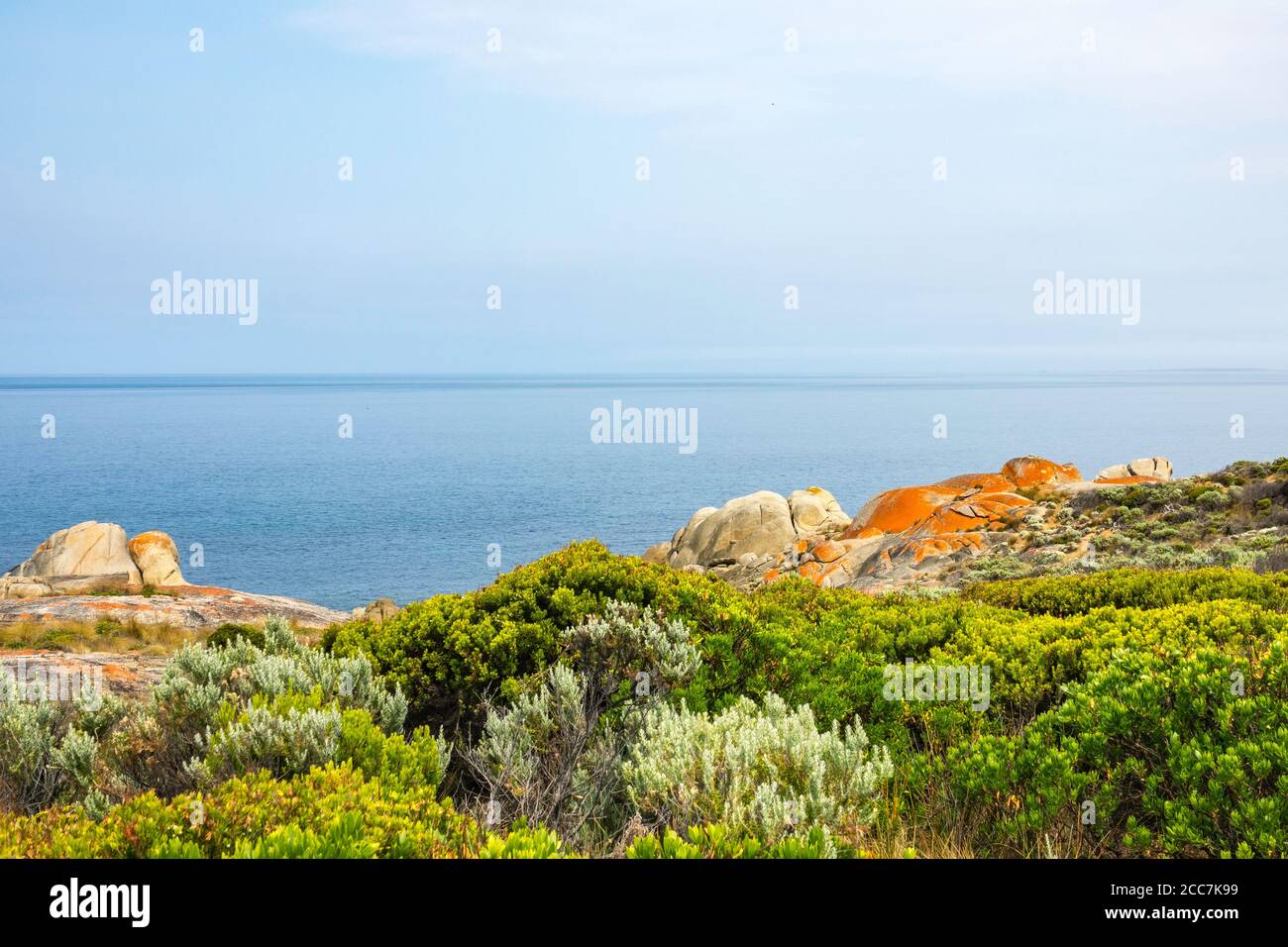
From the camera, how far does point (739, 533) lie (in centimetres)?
4262

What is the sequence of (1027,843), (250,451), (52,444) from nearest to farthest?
(1027,843) < (250,451) < (52,444)

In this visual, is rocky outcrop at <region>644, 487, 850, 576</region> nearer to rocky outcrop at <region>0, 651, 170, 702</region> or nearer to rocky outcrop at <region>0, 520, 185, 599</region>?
rocky outcrop at <region>0, 520, 185, 599</region>

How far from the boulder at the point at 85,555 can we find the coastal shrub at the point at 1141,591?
132ft

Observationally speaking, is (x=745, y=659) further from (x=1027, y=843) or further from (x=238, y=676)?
(x=238, y=676)

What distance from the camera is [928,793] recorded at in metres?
6.25

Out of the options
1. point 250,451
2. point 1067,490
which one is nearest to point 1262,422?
point 1067,490

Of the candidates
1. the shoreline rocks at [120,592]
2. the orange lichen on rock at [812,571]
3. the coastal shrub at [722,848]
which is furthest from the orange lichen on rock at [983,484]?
the coastal shrub at [722,848]

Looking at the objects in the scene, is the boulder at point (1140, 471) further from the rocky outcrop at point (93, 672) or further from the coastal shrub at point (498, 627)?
the rocky outcrop at point (93, 672)

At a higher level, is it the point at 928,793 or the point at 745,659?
the point at 745,659

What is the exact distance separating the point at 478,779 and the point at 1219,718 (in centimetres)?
532

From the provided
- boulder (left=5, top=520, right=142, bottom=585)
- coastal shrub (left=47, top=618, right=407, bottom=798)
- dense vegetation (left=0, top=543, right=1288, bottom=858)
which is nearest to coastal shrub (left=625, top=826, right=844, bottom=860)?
dense vegetation (left=0, top=543, right=1288, bottom=858)

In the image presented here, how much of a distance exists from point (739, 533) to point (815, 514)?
4.10 meters

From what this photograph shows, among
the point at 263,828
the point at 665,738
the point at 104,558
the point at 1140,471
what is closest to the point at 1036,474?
the point at 1140,471

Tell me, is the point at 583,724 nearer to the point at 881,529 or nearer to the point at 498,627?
Result: the point at 498,627
